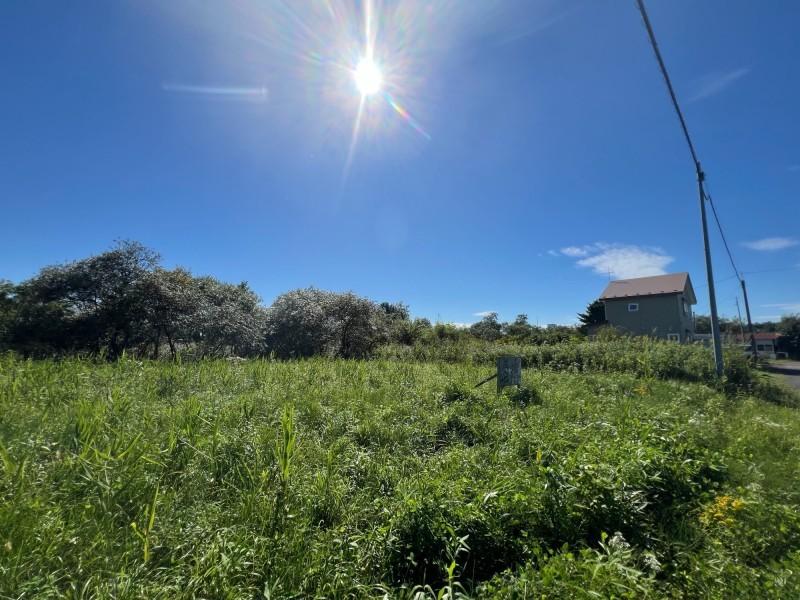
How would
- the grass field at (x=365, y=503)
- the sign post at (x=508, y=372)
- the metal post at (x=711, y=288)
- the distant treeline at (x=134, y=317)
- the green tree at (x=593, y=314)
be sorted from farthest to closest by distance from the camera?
the green tree at (x=593, y=314) < the distant treeline at (x=134, y=317) < the metal post at (x=711, y=288) < the sign post at (x=508, y=372) < the grass field at (x=365, y=503)

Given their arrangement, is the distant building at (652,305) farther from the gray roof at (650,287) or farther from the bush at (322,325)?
the bush at (322,325)

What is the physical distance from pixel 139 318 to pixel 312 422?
38.9ft

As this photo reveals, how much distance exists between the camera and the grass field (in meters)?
1.91

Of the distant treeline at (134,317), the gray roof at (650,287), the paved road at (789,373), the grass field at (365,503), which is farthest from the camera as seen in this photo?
the gray roof at (650,287)

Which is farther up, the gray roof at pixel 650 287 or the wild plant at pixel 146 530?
the gray roof at pixel 650 287

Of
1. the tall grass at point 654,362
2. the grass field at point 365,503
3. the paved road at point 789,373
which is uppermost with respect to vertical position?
the tall grass at point 654,362

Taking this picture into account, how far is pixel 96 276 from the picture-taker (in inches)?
483

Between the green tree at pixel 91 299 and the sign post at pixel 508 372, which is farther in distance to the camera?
the green tree at pixel 91 299

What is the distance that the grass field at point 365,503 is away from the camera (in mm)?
1906

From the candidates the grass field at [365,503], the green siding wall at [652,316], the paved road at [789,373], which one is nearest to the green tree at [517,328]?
the green siding wall at [652,316]

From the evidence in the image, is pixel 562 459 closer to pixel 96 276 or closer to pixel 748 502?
pixel 748 502

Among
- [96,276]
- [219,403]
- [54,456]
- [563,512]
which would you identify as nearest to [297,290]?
[96,276]

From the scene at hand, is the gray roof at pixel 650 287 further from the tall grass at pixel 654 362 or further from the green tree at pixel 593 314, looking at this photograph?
the tall grass at pixel 654 362

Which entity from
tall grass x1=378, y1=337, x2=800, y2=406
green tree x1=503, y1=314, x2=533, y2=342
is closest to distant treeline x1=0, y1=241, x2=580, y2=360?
tall grass x1=378, y1=337, x2=800, y2=406
